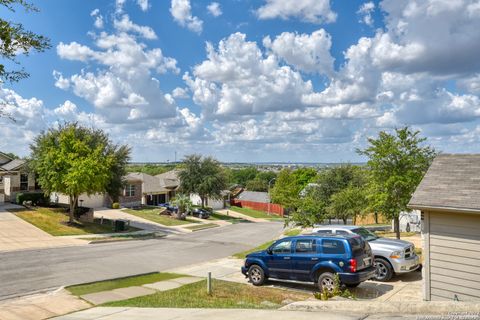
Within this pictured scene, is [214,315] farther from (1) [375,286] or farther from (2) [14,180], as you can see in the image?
(2) [14,180]

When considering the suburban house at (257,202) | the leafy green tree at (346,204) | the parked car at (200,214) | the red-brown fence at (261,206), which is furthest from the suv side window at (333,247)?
the suburban house at (257,202)

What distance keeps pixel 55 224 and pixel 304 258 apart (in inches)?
1052

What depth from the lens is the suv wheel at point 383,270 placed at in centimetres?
1527

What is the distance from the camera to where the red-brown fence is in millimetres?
82613

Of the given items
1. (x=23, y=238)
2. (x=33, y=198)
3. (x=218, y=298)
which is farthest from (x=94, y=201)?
(x=218, y=298)

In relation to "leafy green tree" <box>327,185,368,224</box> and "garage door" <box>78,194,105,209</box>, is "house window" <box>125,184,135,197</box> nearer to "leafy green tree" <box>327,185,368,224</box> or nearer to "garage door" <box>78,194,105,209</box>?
"garage door" <box>78,194,105,209</box>

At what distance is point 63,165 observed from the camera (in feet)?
111

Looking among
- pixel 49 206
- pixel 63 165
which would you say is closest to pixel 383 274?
pixel 63 165

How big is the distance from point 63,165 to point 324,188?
27.2 metres

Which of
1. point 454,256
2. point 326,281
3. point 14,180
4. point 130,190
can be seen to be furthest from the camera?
point 130,190

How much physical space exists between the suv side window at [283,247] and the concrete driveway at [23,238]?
17744 mm

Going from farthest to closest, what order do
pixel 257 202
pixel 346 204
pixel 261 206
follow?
pixel 257 202
pixel 261 206
pixel 346 204

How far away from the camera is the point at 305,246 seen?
1446 centimetres

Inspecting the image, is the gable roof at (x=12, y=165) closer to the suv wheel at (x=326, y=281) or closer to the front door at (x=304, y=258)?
the front door at (x=304, y=258)
